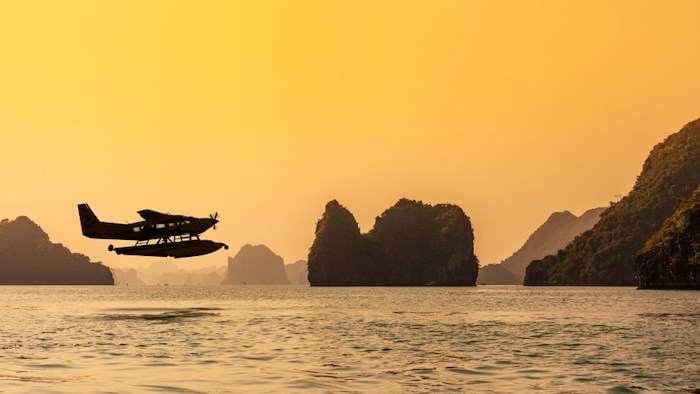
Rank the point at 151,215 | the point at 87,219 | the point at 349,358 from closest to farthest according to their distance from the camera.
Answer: the point at 349,358
the point at 151,215
the point at 87,219

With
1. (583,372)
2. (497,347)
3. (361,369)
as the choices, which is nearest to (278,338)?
(497,347)

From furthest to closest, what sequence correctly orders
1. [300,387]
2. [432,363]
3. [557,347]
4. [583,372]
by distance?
[557,347]
[432,363]
[583,372]
[300,387]

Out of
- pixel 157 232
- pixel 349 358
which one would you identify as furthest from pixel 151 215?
pixel 349 358

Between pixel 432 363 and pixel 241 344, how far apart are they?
16115mm

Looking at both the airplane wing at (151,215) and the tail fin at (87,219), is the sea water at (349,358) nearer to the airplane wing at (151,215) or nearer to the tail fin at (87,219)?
the airplane wing at (151,215)

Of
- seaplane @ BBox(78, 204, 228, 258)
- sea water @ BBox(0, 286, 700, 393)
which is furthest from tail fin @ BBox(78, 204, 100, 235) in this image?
sea water @ BBox(0, 286, 700, 393)

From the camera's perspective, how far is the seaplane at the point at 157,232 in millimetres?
91875

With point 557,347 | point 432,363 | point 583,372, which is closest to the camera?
point 583,372

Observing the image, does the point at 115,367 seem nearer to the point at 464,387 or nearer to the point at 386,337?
the point at 464,387

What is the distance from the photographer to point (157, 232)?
94.2 metres

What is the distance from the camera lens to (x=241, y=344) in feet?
191

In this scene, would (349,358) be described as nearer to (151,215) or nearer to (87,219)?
(151,215)

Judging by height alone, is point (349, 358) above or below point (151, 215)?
below

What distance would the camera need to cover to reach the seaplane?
91.9m
